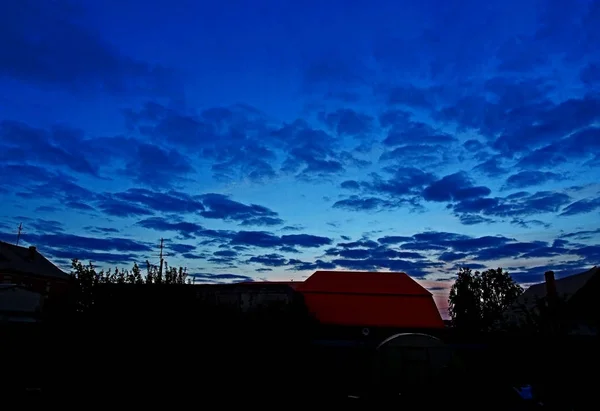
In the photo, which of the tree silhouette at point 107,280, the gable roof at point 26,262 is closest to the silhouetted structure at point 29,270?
the gable roof at point 26,262

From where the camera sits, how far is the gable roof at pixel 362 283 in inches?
1556

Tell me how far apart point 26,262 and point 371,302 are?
122 feet

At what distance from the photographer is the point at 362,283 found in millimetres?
41688

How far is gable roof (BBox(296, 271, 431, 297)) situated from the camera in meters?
39.5

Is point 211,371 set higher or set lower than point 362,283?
lower

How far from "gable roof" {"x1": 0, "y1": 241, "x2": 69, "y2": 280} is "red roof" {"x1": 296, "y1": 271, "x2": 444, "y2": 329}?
29.1m

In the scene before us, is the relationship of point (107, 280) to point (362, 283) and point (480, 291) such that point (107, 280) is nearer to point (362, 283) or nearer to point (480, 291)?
point (362, 283)

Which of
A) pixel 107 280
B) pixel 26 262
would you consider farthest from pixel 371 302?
pixel 26 262

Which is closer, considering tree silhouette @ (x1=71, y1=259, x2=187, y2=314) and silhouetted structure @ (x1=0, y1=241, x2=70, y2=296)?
tree silhouette @ (x1=71, y1=259, x2=187, y2=314)

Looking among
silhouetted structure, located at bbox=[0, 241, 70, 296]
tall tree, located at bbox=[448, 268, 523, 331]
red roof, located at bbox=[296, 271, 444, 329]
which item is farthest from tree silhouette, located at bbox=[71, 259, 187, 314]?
tall tree, located at bbox=[448, 268, 523, 331]

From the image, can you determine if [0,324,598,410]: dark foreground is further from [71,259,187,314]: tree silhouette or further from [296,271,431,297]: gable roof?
[296,271,431,297]: gable roof

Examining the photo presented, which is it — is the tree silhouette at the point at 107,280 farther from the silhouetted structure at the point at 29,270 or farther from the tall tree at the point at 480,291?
the tall tree at the point at 480,291

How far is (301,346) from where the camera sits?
11133mm

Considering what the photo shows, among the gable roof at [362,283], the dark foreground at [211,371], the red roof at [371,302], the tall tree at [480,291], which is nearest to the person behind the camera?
the dark foreground at [211,371]
